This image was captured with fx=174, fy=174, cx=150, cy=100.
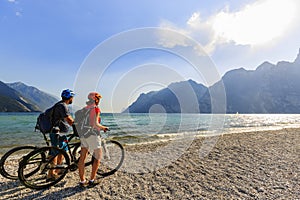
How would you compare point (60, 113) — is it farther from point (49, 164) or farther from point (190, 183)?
Result: point (190, 183)

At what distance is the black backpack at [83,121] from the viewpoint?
3.81 m

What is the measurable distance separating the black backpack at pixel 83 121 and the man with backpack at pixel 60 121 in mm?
194

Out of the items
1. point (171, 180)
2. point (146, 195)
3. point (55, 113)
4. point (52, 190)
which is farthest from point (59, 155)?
point (171, 180)

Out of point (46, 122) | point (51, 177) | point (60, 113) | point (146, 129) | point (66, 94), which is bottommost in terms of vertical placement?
point (146, 129)

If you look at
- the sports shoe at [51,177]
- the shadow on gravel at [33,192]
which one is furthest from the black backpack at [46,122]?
the shadow on gravel at [33,192]

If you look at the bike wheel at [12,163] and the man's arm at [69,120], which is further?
the bike wheel at [12,163]

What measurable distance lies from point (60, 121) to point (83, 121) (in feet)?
2.29

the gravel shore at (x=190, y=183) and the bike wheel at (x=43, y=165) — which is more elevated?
the bike wheel at (x=43, y=165)

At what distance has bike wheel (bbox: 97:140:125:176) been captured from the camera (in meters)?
4.86

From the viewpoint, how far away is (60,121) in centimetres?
409

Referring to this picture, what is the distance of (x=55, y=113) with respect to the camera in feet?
12.9

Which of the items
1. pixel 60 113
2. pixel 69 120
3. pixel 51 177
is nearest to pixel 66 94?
pixel 60 113

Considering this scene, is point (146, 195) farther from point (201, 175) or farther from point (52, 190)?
point (52, 190)

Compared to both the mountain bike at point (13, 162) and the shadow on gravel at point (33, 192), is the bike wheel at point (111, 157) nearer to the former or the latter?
the shadow on gravel at point (33, 192)
